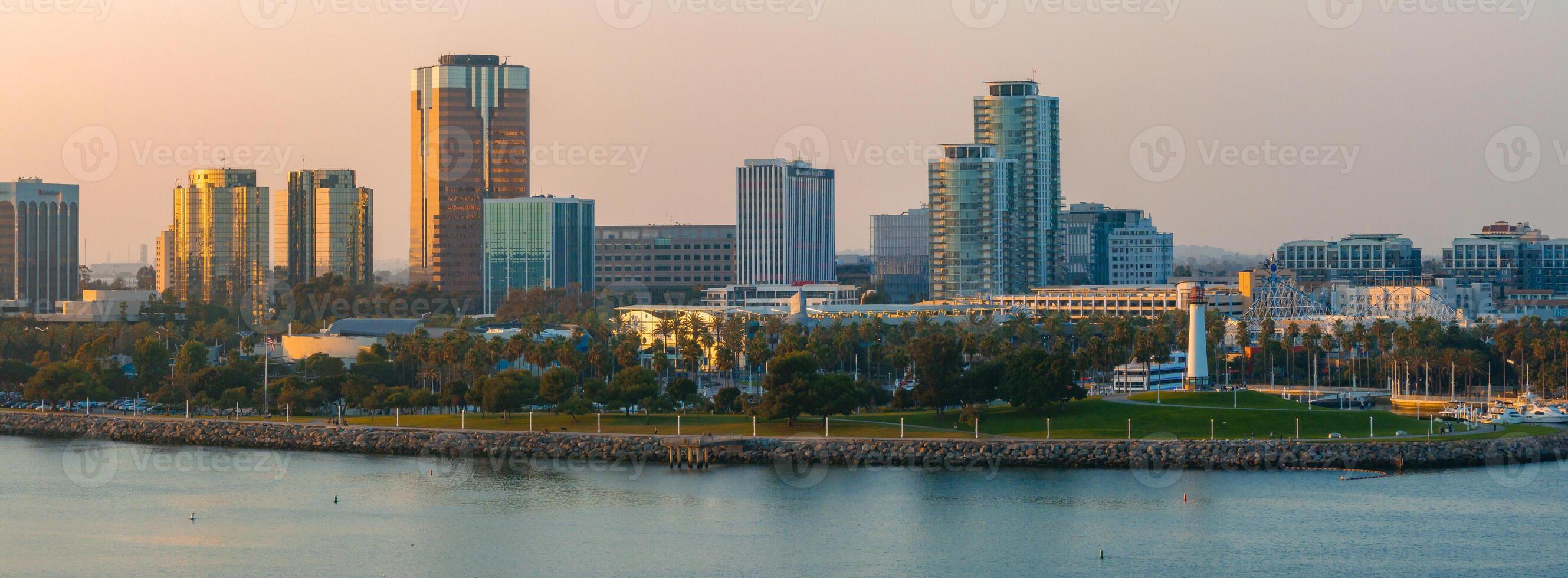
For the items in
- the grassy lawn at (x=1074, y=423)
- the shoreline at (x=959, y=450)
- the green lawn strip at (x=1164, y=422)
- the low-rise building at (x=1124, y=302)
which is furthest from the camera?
the low-rise building at (x=1124, y=302)

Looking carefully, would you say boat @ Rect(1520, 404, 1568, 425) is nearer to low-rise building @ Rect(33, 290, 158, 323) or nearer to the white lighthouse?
the white lighthouse

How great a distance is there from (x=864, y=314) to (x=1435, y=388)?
2385 inches

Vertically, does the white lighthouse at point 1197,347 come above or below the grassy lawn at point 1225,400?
above

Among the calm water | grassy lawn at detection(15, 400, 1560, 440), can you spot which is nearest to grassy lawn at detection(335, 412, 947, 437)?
grassy lawn at detection(15, 400, 1560, 440)

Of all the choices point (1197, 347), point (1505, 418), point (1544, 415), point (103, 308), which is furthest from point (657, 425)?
point (103, 308)

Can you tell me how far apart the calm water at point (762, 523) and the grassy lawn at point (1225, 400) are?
46.0 feet

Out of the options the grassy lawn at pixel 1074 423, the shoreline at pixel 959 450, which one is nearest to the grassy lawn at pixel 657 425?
the grassy lawn at pixel 1074 423

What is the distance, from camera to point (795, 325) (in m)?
141

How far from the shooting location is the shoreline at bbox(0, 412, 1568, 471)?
80.2 metres

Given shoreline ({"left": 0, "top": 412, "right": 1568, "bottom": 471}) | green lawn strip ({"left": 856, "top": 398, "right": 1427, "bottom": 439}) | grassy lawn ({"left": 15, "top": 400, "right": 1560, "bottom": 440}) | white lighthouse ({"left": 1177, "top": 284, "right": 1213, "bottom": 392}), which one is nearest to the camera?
shoreline ({"left": 0, "top": 412, "right": 1568, "bottom": 471})

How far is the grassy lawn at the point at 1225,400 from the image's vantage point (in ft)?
303

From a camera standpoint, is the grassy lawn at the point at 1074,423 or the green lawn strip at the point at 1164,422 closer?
the green lawn strip at the point at 1164,422

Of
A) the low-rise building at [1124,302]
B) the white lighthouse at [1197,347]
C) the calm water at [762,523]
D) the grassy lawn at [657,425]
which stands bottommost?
the calm water at [762,523]

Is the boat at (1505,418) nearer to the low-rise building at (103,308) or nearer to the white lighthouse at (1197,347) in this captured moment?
the white lighthouse at (1197,347)
